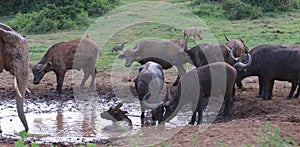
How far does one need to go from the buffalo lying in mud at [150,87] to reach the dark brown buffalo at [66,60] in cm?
265

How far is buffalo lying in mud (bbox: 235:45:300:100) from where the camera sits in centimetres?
1231

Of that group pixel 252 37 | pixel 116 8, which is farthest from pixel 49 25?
pixel 252 37

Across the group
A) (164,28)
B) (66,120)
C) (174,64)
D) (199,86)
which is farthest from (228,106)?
(164,28)

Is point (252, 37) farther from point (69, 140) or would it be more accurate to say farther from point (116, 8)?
point (69, 140)

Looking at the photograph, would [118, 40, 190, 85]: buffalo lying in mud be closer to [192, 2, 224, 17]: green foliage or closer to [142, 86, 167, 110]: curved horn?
[142, 86, 167, 110]: curved horn

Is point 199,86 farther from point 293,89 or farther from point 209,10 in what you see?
point 209,10

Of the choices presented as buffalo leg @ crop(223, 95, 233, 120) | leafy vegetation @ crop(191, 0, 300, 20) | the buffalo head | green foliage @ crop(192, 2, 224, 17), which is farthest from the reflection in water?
green foliage @ crop(192, 2, 224, 17)

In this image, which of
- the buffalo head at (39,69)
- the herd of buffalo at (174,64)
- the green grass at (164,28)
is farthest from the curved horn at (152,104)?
the green grass at (164,28)

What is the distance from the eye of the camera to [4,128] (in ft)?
36.2

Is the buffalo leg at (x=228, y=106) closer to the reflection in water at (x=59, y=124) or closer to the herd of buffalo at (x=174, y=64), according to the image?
the herd of buffalo at (x=174, y=64)

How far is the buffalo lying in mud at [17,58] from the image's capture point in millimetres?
9273

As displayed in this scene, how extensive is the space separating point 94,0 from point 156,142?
17137mm

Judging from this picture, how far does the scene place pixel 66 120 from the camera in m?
11.9

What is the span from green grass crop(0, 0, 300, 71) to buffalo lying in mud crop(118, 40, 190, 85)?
2070mm
